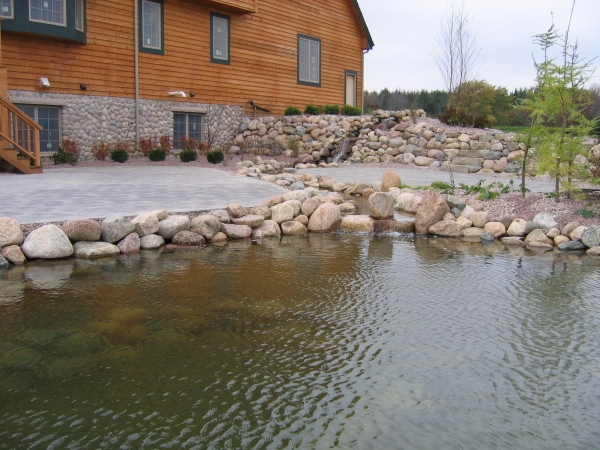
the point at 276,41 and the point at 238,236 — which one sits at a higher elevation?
the point at 276,41

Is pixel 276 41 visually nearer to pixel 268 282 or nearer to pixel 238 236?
pixel 238 236

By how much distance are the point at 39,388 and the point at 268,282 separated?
8.82 feet

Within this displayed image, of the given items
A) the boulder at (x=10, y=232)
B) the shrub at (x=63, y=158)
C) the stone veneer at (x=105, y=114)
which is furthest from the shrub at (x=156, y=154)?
the boulder at (x=10, y=232)

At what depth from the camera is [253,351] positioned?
3.87m

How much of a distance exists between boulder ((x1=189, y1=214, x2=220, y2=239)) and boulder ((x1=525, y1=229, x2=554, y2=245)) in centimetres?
454

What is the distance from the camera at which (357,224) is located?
8.66m

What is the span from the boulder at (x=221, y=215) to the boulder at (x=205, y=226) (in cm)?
31

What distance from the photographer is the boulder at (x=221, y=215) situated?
26.5ft

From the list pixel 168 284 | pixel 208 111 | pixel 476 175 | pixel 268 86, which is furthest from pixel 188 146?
pixel 168 284

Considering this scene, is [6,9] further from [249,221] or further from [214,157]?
[249,221]

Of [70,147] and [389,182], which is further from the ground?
[70,147]

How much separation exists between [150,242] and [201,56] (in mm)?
12090

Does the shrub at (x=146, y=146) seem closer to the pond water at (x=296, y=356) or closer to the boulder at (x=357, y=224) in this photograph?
the boulder at (x=357, y=224)

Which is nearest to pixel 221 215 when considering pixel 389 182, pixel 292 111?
pixel 389 182
